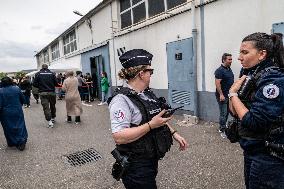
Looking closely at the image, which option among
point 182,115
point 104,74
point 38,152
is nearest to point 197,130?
point 182,115

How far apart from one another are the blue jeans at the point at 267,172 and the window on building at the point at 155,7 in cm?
879

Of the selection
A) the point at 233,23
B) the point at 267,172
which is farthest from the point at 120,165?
the point at 233,23

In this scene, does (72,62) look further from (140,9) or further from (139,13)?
(140,9)

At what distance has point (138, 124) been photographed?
7.28 feet

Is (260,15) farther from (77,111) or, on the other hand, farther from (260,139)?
(77,111)

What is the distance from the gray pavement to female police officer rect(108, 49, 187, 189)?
2.05 meters

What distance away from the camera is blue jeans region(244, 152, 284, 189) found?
2.02 meters

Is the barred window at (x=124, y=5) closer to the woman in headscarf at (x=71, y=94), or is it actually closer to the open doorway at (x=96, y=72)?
the open doorway at (x=96, y=72)

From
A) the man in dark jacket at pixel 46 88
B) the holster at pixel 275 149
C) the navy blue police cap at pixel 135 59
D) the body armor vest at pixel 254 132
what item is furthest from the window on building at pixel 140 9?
the holster at pixel 275 149

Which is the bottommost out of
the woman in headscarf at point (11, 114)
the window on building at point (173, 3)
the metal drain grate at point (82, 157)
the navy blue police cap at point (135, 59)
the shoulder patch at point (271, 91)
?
the metal drain grate at point (82, 157)

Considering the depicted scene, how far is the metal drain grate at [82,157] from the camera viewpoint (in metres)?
5.51

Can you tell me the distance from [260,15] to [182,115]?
4.13 meters

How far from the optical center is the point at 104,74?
14203 millimetres

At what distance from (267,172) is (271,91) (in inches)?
22.7
